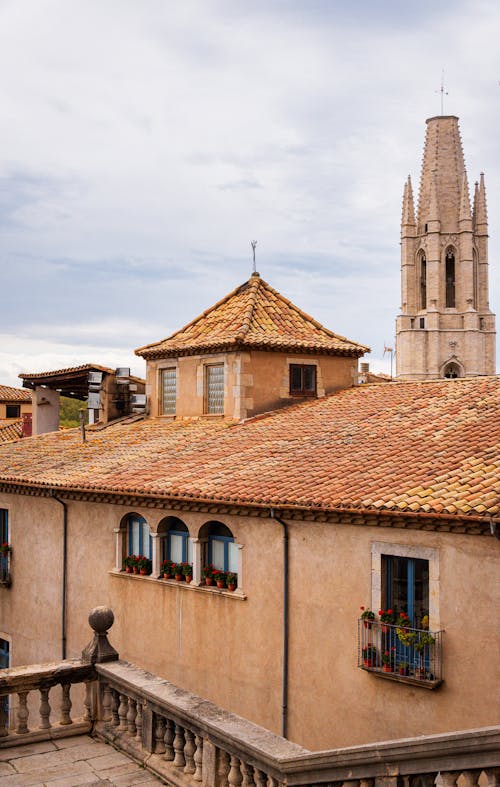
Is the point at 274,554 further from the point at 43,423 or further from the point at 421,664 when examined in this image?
the point at 43,423

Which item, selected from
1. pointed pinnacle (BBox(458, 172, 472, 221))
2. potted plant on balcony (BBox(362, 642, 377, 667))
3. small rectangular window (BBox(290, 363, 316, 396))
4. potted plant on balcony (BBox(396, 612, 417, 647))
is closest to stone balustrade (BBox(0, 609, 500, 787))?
potted plant on balcony (BBox(396, 612, 417, 647))

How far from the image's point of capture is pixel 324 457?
53.7 feet

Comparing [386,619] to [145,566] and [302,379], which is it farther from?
[302,379]

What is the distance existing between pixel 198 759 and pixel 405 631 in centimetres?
546

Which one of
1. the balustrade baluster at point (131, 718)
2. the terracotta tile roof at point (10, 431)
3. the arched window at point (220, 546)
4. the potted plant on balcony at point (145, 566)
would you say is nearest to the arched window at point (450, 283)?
the terracotta tile roof at point (10, 431)

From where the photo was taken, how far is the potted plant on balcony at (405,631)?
12.8 metres

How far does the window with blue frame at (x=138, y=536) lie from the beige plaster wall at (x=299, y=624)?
456 mm

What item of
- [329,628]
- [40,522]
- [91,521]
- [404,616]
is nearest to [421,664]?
[404,616]

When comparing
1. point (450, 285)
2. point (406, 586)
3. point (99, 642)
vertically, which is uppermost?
point (450, 285)

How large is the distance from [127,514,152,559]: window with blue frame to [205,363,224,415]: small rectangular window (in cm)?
554

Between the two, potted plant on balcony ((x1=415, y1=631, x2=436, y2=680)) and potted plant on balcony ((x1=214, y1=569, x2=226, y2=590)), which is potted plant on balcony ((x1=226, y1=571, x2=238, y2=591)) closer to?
potted plant on balcony ((x1=214, y1=569, x2=226, y2=590))

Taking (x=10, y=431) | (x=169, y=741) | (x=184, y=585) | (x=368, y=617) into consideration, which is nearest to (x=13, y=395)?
(x=10, y=431)

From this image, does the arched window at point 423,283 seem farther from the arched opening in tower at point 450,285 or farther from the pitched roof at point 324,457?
the pitched roof at point 324,457

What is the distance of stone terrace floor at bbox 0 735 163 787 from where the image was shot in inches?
339
